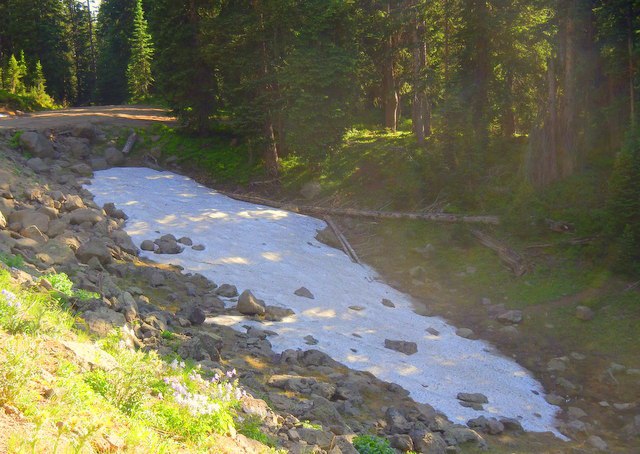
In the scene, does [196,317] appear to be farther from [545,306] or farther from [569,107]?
[569,107]

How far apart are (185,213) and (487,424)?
1453 centimetres

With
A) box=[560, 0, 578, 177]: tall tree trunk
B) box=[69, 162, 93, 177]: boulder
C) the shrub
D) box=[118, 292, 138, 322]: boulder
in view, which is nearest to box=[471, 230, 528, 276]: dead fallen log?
box=[560, 0, 578, 177]: tall tree trunk

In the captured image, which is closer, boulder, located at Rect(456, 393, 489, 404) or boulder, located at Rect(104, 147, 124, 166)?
boulder, located at Rect(456, 393, 489, 404)

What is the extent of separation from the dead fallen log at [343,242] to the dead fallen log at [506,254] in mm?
4614

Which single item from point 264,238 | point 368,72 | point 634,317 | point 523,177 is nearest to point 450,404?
point 634,317

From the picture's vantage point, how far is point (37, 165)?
901 inches

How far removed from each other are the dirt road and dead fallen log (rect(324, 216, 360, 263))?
12.8 m

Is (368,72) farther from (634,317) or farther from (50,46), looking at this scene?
(50,46)

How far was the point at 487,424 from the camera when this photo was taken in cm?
1198

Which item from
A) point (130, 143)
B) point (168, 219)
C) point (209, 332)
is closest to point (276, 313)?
point (209, 332)

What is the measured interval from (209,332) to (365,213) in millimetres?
13076

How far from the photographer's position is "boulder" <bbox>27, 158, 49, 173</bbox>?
2267cm

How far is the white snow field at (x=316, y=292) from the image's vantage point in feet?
45.2

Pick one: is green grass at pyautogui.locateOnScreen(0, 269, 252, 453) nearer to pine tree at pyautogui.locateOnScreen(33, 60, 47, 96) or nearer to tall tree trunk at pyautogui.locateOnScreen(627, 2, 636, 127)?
tall tree trunk at pyautogui.locateOnScreen(627, 2, 636, 127)
